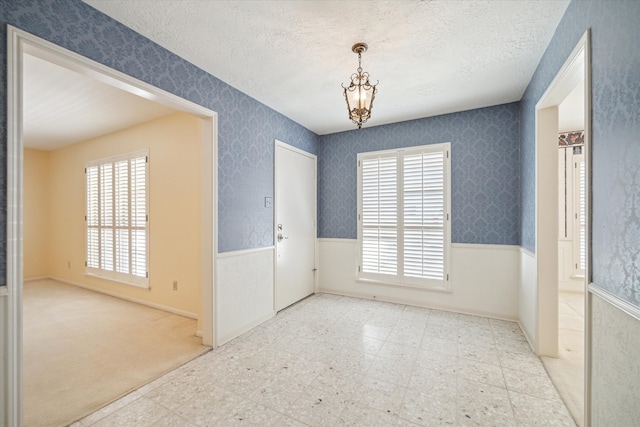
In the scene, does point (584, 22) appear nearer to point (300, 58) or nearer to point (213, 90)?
point (300, 58)

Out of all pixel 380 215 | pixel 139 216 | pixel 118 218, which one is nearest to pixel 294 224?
pixel 380 215

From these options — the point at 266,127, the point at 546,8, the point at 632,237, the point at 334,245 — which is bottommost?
the point at 334,245

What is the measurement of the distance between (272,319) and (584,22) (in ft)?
12.1

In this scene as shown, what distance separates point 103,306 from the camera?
3.92 metres

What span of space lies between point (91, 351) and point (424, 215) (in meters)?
4.00

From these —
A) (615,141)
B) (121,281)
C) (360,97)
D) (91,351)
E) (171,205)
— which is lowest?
(91,351)

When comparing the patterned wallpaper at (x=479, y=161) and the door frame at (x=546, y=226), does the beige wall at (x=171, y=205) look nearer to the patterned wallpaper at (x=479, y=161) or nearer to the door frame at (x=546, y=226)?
the patterned wallpaper at (x=479, y=161)

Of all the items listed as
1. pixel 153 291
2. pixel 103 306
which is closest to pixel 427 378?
pixel 153 291

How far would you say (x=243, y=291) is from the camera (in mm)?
3041

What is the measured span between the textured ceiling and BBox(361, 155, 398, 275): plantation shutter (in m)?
1.14

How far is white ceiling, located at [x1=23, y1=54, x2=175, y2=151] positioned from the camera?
2.72m

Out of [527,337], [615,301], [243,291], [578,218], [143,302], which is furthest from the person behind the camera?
[578,218]

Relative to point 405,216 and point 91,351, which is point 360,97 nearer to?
point 405,216

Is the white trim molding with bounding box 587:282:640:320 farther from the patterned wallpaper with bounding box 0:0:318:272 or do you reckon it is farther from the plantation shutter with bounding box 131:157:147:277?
the plantation shutter with bounding box 131:157:147:277
